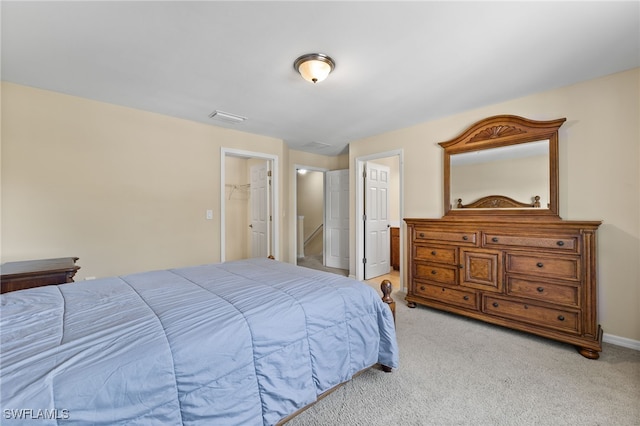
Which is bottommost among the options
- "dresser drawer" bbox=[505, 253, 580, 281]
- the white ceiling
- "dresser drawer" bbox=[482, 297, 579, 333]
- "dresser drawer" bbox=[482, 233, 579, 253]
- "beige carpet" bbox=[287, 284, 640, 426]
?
"beige carpet" bbox=[287, 284, 640, 426]

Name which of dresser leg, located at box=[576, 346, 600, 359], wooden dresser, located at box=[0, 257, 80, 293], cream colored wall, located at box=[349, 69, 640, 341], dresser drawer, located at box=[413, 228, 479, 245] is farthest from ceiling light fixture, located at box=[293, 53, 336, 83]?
dresser leg, located at box=[576, 346, 600, 359]

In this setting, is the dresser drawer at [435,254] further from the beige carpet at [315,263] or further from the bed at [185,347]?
the beige carpet at [315,263]

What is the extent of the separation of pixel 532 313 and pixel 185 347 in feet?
9.40

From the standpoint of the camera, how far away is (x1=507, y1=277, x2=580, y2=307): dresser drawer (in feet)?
7.45

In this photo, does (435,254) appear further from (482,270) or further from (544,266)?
(544,266)

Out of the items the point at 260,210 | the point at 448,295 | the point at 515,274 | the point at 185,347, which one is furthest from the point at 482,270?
the point at 260,210

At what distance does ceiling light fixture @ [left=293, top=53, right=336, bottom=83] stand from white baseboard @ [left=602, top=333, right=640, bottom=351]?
3.36 m

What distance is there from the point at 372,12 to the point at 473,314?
2862 mm

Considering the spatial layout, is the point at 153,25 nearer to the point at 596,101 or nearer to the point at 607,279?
the point at 596,101

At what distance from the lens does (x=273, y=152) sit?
4.39 metres

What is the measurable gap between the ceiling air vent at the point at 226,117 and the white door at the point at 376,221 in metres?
2.14

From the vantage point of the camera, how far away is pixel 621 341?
232cm

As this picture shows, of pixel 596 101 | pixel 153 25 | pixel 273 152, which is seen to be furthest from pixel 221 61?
pixel 596 101

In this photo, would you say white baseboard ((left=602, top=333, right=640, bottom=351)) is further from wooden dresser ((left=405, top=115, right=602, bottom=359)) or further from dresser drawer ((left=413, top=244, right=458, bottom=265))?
dresser drawer ((left=413, top=244, right=458, bottom=265))
